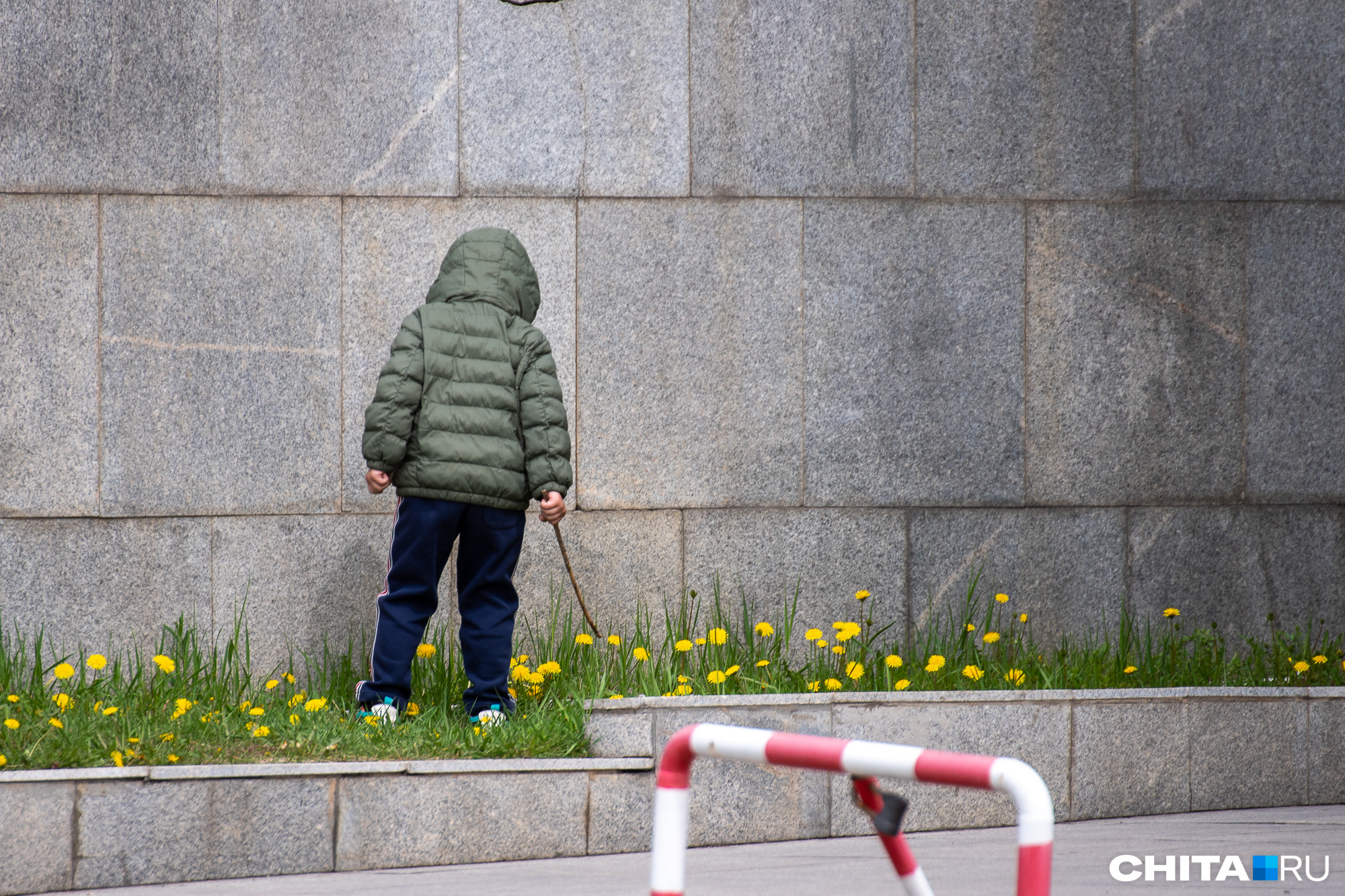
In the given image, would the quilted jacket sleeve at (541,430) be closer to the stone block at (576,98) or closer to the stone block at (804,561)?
the stone block at (804,561)

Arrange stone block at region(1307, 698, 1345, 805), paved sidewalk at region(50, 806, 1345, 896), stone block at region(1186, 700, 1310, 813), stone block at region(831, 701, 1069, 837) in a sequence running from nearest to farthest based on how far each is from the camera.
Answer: paved sidewalk at region(50, 806, 1345, 896) → stone block at region(831, 701, 1069, 837) → stone block at region(1186, 700, 1310, 813) → stone block at region(1307, 698, 1345, 805)

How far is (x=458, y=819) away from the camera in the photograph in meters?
4.52

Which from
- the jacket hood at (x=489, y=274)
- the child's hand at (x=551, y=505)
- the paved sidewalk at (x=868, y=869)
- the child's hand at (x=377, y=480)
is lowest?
the paved sidewalk at (x=868, y=869)

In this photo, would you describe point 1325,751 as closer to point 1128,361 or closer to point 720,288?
point 1128,361

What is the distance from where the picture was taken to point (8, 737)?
14.9 ft

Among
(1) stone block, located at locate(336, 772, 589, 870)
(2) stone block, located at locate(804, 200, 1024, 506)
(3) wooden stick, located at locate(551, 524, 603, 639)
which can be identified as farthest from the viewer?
(2) stone block, located at locate(804, 200, 1024, 506)

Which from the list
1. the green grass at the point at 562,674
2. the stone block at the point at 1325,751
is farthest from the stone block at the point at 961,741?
the stone block at the point at 1325,751

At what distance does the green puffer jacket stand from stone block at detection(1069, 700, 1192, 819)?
2.27 m

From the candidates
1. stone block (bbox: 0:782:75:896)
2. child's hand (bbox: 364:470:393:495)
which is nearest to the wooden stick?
child's hand (bbox: 364:470:393:495)

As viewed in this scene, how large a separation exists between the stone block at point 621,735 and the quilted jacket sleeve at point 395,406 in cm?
127

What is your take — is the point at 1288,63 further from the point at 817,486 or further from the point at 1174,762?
the point at 1174,762

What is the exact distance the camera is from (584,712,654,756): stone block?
4.85 m

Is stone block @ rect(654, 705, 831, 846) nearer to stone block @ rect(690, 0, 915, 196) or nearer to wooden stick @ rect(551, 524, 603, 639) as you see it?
wooden stick @ rect(551, 524, 603, 639)

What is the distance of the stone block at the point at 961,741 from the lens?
4.97 meters
